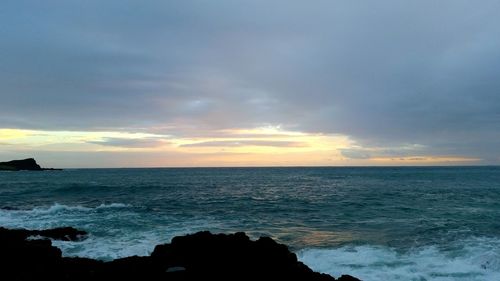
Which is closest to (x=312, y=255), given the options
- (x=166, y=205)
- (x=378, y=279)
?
(x=378, y=279)

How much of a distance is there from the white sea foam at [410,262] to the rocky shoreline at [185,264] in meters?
5.16

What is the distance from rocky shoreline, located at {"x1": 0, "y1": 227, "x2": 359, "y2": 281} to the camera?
557 inches

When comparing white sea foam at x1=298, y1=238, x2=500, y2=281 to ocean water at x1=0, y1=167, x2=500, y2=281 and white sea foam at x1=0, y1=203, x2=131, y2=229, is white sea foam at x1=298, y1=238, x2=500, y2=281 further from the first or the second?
white sea foam at x1=0, y1=203, x2=131, y2=229

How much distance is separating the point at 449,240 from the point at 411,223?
23.3 ft

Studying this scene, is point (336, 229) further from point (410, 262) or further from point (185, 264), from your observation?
point (185, 264)

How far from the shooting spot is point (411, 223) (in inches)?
1305

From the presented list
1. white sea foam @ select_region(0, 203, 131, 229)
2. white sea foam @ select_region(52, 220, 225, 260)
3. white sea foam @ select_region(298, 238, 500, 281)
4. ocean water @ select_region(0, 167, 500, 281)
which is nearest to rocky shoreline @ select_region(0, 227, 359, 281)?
white sea foam @ select_region(52, 220, 225, 260)

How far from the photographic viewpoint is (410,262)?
20703 millimetres

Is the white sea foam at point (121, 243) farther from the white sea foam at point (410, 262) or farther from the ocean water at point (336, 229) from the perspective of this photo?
the white sea foam at point (410, 262)

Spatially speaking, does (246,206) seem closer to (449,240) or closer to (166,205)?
(166,205)

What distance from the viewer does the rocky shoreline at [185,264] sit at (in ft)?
46.4

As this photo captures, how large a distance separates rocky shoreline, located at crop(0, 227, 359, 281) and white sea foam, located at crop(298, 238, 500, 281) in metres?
5.16

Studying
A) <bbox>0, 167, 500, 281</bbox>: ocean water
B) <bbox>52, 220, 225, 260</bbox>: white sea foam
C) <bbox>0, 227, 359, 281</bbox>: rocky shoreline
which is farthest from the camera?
<bbox>52, 220, 225, 260</bbox>: white sea foam

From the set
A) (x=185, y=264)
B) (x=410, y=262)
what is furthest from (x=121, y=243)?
(x=410, y=262)
